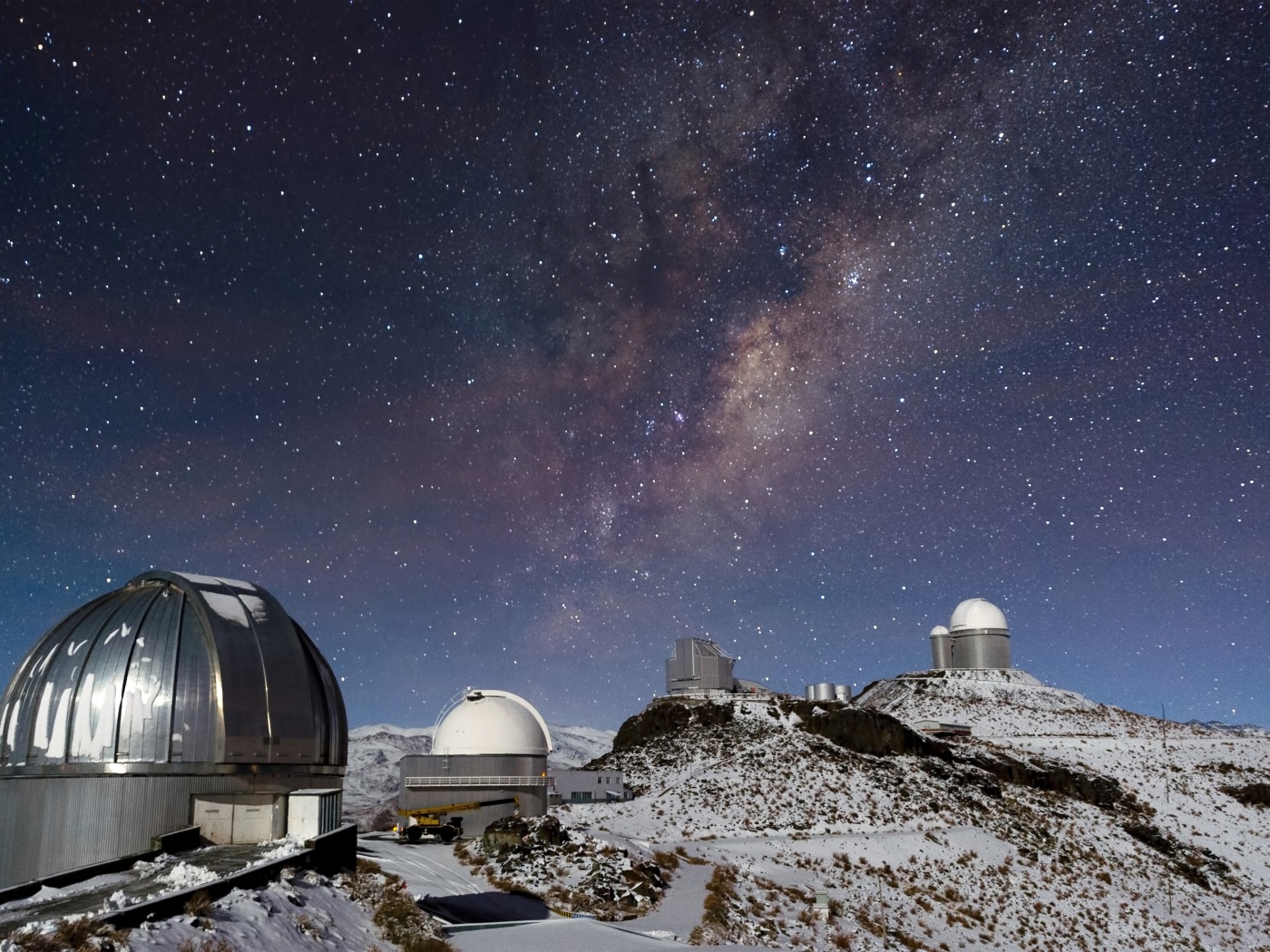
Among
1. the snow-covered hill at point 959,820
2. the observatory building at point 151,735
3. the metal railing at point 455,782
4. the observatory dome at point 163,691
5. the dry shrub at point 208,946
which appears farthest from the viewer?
the metal railing at point 455,782

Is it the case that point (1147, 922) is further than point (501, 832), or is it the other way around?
point (1147, 922)

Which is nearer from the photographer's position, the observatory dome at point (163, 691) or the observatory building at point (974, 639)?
the observatory dome at point (163, 691)

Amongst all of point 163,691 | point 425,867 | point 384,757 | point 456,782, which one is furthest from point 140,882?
point 384,757

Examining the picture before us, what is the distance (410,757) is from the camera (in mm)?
36906

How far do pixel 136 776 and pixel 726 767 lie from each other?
40793 millimetres

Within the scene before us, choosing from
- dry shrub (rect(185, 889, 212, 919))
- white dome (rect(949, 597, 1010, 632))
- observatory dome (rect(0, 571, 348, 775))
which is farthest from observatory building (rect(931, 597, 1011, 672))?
dry shrub (rect(185, 889, 212, 919))

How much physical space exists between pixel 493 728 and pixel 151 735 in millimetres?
23867

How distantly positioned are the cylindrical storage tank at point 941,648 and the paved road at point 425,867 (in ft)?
194

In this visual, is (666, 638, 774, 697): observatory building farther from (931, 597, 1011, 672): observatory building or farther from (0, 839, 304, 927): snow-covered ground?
(0, 839, 304, 927): snow-covered ground

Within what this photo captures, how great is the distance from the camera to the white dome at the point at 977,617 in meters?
77.1

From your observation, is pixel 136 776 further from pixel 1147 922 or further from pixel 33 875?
pixel 1147 922

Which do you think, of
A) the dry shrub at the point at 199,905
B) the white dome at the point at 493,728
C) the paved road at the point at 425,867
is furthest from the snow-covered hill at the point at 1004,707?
the dry shrub at the point at 199,905

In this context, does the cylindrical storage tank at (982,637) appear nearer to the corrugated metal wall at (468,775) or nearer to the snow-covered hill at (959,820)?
the snow-covered hill at (959,820)

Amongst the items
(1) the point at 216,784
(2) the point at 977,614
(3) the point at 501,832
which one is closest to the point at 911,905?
(3) the point at 501,832
